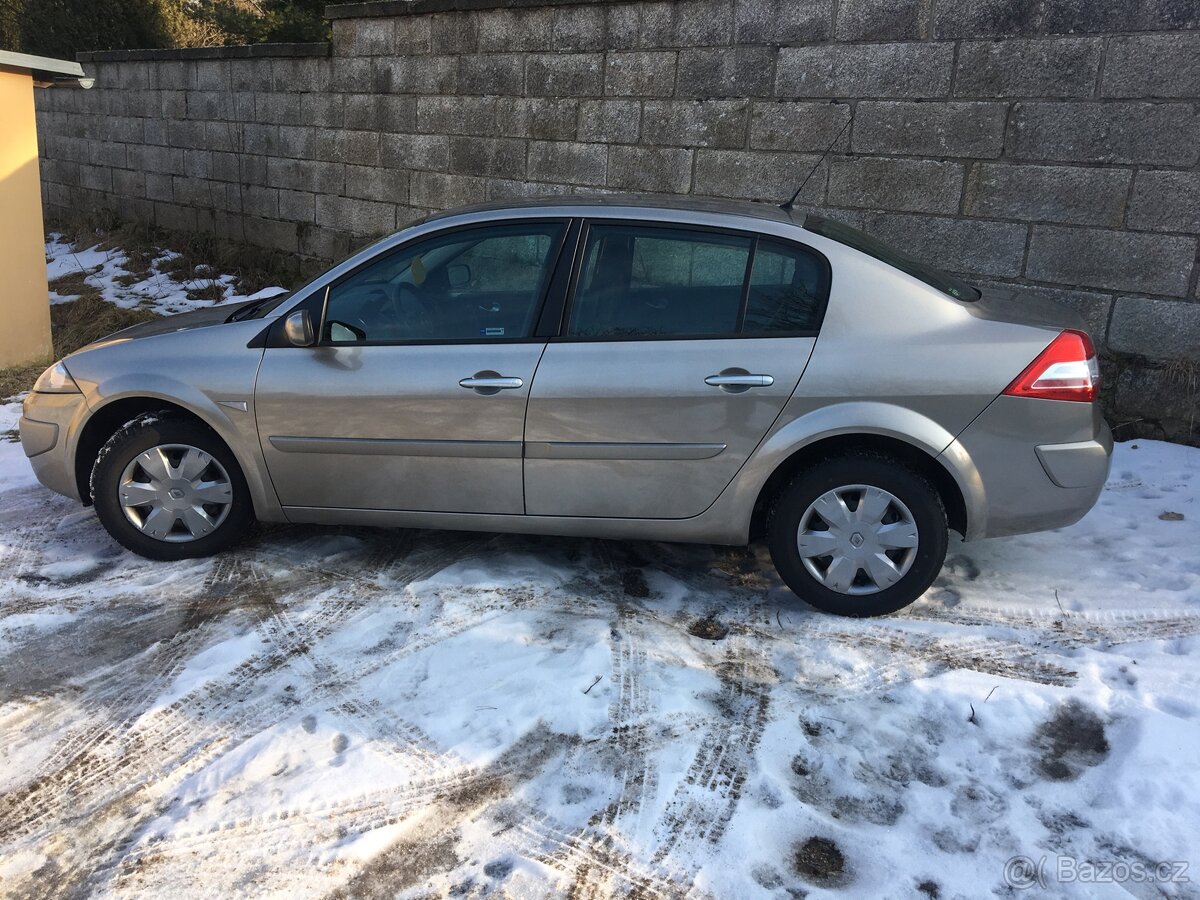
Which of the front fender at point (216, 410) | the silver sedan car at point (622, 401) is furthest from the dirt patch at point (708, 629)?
the front fender at point (216, 410)

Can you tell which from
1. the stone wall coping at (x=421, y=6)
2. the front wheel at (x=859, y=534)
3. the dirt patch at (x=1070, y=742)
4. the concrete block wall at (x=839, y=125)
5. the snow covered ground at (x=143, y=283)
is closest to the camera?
the dirt patch at (x=1070, y=742)

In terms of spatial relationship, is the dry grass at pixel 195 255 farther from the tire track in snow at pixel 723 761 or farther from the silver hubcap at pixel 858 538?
the tire track in snow at pixel 723 761

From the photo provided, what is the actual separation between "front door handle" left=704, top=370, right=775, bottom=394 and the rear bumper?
745 millimetres

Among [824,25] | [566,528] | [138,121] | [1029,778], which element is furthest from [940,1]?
[138,121]

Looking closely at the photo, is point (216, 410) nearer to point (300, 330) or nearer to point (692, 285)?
point (300, 330)

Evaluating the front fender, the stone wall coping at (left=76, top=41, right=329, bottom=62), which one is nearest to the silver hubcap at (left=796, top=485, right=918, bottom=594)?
the front fender

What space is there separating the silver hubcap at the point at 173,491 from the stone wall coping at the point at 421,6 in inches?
195

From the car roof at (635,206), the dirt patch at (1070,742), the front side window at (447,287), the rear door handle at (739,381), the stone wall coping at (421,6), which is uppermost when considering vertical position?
the stone wall coping at (421,6)

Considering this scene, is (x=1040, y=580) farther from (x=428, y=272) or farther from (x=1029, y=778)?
(x=428, y=272)

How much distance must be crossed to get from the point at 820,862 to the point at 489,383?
214cm

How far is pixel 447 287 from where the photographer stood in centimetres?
399

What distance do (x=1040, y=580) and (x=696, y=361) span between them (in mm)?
1899

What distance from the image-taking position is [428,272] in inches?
157

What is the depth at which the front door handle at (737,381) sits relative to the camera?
3615 mm
